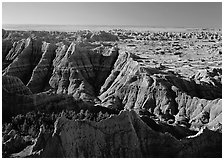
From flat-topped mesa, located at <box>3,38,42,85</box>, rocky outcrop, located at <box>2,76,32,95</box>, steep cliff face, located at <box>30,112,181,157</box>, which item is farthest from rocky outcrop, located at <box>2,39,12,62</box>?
steep cliff face, located at <box>30,112,181,157</box>

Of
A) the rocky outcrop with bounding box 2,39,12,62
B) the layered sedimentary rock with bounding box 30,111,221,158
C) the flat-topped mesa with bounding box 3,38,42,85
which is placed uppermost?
the rocky outcrop with bounding box 2,39,12,62

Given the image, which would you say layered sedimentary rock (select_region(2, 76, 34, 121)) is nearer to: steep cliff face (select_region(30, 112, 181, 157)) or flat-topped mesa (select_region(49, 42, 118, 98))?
steep cliff face (select_region(30, 112, 181, 157))

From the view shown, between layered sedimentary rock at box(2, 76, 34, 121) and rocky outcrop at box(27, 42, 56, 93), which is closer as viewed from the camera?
layered sedimentary rock at box(2, 76, 34, 121)

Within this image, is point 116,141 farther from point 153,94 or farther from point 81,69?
point 81,69

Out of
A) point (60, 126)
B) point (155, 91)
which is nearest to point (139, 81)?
point (155, 91)

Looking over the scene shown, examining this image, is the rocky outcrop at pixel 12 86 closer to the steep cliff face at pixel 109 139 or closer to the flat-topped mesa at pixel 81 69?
the steep cliff face at pixel 109 139
